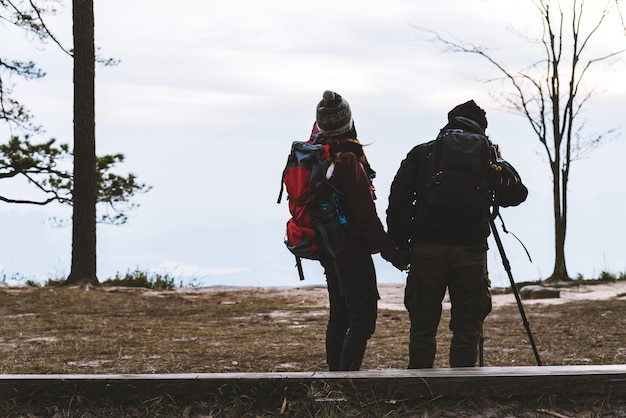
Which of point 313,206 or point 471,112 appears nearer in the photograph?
point 313,206

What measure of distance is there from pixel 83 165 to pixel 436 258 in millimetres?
12790

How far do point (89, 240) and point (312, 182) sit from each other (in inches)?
485

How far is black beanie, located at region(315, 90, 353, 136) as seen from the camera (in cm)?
487

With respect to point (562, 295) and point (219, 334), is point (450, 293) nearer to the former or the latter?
point (219, 334)

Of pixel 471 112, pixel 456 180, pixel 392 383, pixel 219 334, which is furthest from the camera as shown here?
pixel 219 334

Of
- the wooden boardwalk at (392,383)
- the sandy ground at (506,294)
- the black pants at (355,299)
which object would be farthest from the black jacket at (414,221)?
the sandy ground at (506,294)

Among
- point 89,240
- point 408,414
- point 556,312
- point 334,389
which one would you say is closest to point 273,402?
point 334,389

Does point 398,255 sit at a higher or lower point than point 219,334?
higher

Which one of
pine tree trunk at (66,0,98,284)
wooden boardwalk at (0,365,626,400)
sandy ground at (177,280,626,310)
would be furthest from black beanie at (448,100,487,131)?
pine tree trunk at (66,0,98,284)

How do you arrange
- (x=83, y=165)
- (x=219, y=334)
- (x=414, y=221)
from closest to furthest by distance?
(x=414, y=221) < (x=219, y=334) < (x=83, y=165)

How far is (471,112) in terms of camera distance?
16.4ft

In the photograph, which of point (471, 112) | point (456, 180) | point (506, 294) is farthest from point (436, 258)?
point (506, 294)

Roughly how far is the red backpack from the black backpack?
51cm

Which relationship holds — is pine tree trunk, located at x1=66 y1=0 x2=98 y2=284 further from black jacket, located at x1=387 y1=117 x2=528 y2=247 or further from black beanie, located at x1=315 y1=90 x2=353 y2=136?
black jacket, located at x1=387 y1=117 x2=528 y2=247
